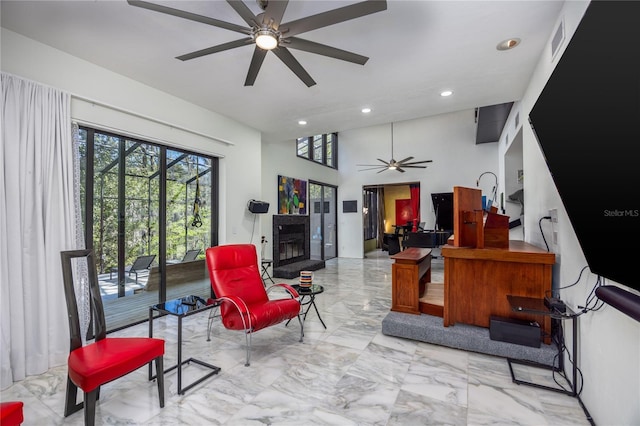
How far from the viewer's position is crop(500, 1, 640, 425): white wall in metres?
1.53

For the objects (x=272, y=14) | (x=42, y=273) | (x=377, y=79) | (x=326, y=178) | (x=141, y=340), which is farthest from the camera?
(x=326, y=178)

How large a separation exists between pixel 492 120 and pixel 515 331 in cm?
459

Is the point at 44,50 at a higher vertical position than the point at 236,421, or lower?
higher

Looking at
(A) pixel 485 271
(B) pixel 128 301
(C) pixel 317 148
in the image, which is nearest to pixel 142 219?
(B) pixel 128 301

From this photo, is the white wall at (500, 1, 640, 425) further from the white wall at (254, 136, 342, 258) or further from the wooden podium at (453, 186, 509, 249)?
the white wall at (254, 136, 342, 258)

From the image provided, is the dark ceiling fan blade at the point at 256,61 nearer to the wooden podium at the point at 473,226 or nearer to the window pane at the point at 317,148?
the wooden podium at the point at 473,226

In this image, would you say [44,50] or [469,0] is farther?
[44,50]

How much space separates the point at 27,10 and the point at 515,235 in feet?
24.6

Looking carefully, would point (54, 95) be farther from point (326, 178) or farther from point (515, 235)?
point (515, 235)

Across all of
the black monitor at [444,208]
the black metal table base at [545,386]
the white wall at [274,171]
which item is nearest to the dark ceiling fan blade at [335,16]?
the black metal table base at [545,386]

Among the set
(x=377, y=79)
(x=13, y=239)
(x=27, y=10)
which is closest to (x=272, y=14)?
(x=377, y=79)

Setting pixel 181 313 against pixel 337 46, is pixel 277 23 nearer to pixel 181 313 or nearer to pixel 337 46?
pixel 337 46

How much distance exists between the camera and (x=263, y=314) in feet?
9.04

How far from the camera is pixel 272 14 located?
1901mm
